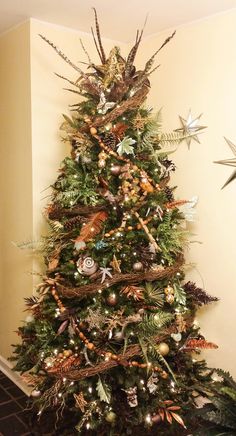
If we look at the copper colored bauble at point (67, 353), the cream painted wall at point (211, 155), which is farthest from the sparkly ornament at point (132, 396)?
the cream painted wall at point (211, 155)

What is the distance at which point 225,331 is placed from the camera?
224 centimetres

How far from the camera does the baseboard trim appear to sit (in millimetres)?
2564

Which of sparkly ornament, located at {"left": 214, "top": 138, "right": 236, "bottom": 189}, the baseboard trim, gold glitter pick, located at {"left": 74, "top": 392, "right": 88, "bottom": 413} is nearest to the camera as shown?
gold glitter pick, located at {"left": 74, "top": 392, "right": 88, "bottom": 413}

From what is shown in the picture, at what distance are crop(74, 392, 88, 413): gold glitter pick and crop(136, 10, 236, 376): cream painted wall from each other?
0.87 m

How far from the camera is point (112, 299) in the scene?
73.9 inches

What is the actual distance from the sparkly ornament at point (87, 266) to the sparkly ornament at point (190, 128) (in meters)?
0.99

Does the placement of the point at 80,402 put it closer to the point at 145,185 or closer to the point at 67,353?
the point at 67,353

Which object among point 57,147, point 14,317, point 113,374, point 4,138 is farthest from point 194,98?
point 14,317

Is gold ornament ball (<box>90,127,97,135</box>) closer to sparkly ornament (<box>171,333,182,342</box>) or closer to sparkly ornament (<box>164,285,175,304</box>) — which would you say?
sparkly ornament (<box>164,285,175,304</box>)

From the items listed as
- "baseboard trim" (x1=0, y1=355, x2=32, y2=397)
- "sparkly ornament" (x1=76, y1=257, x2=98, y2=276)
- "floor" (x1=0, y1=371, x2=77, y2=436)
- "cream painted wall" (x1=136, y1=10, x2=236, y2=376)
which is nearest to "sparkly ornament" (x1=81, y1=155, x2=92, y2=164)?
"sparkly ornament" (x1=76, y1=257, x2=98, y2=276)

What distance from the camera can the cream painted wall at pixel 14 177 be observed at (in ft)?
7.88

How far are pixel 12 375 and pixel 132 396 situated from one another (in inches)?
47.8

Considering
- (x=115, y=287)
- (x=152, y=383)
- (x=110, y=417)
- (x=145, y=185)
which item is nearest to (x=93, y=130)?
(x=145, y=185)

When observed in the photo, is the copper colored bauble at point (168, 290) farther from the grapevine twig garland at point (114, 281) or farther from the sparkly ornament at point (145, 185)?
the sparkly ornament at point (145, 185)
